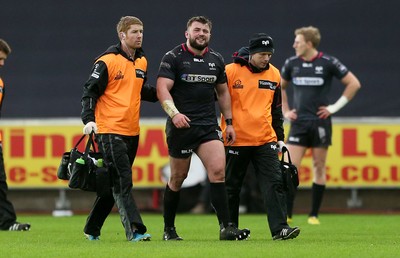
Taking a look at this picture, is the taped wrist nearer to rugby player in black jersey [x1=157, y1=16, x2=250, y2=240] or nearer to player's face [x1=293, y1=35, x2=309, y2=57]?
rugby player in black jersey [x1=157, y1=16, x2=250, y2=240]

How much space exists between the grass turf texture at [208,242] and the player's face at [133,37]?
1.84m

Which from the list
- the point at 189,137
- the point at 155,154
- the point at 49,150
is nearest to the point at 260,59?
the point at 189,137

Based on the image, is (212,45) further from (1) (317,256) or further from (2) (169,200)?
(1) (317,256)

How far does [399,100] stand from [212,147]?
7.75 m

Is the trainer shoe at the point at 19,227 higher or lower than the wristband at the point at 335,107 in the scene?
lower

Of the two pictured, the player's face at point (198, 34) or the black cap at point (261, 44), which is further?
the black cap at point (261, 44)

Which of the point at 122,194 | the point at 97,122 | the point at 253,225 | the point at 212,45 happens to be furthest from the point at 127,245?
the point at 212,45

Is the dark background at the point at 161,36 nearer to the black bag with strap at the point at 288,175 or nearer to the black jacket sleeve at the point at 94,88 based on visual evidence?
the black bag with strap at the point at 288,175

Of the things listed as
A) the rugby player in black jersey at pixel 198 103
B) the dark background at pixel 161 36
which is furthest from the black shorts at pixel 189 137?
the dark background at pixel 161 36

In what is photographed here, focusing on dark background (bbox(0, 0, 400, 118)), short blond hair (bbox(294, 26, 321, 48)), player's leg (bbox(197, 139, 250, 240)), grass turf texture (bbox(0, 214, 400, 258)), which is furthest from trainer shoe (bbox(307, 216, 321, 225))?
player's leg (bbox(197, 139, 250, 240))

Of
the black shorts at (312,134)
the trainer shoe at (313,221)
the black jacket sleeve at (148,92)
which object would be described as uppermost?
the black jacket sleeve at (148,92)

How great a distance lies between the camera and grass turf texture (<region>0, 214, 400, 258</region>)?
911 cm

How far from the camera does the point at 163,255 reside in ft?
28.9

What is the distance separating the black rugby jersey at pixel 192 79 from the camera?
10.6 meters
